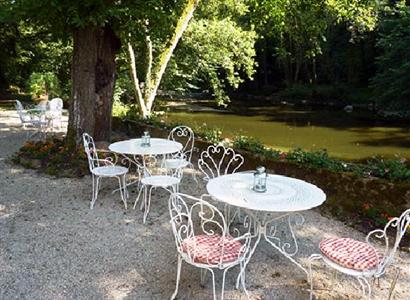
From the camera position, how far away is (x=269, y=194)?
3416 millimetres

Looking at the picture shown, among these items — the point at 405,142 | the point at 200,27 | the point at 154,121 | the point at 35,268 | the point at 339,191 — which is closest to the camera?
the point at 35,268

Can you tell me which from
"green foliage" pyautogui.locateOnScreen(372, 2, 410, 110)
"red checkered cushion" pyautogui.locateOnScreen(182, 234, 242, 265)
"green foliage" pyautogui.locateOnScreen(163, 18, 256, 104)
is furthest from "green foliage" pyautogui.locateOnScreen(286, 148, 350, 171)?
"green foliage" pyautogui.locateOnScreen(372, 2, 410, 110)

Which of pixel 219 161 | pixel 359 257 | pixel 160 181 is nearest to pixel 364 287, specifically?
pixel 359 257

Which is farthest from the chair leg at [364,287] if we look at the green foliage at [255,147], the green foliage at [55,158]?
the green foliage at [55,158]

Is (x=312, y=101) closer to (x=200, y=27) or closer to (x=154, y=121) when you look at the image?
(x=200, y=27)

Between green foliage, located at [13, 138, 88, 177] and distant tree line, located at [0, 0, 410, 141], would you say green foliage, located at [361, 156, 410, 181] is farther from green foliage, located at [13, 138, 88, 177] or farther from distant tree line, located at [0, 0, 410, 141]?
green foliage, located at [13, 138, 88, 177]

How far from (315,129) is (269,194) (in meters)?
14.6

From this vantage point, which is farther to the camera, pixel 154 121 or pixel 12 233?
pixel 154 121

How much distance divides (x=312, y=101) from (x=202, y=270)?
26883mm

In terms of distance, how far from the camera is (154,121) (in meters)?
8.94

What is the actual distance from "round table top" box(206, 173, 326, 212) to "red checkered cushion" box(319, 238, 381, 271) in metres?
0.34

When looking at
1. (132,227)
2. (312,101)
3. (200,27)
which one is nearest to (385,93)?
(312,101)

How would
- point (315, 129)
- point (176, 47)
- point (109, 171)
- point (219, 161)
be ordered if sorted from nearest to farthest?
point (109, 171) → point (219, 161) → point (176, 47) → point (315, 129)

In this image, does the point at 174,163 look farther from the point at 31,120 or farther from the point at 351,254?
the point at 31,120
